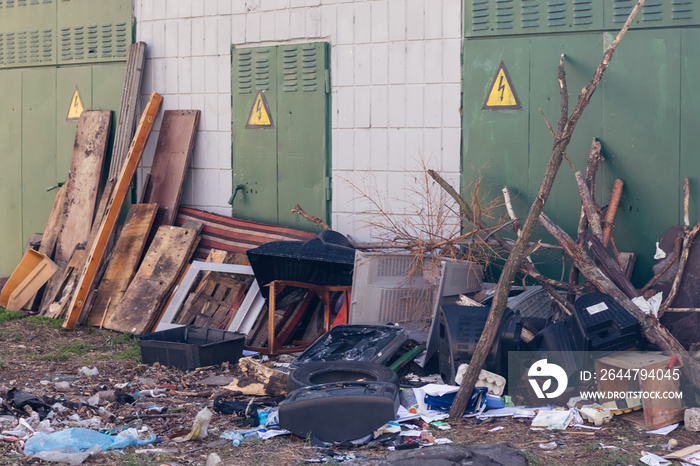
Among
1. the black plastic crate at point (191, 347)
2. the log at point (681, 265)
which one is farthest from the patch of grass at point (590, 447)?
the black plastic crate at point (191, 347)

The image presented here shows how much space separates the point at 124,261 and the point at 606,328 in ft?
15.5

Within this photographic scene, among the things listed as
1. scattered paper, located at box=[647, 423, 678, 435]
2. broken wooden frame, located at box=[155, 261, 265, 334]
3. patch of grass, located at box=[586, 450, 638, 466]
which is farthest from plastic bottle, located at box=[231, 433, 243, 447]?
broken wooden frame, located at box=[155, 261, 265, 334]

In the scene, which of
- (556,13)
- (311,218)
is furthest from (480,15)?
(311,218)

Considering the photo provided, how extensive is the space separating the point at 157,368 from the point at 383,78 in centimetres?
306

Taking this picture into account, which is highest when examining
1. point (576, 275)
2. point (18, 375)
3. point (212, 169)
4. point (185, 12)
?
point (185, 12)

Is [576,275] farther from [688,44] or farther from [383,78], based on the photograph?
[383,78]

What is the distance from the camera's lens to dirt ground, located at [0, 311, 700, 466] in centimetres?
425

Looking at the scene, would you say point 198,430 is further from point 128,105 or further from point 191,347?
point 128,105

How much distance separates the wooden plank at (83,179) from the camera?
8.37 meters

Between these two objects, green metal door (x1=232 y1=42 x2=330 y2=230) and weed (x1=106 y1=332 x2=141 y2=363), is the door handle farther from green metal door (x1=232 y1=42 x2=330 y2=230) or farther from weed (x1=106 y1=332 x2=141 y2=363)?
weed (x1=106 y1=332 x2=141 y2=363)

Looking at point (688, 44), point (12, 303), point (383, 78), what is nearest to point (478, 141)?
point (383, 78)

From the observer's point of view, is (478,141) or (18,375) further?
(478,141)

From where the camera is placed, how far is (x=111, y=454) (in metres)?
4.28

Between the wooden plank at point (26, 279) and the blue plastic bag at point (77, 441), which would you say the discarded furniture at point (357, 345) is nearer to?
the blue plastic bag at point (77, 441)
